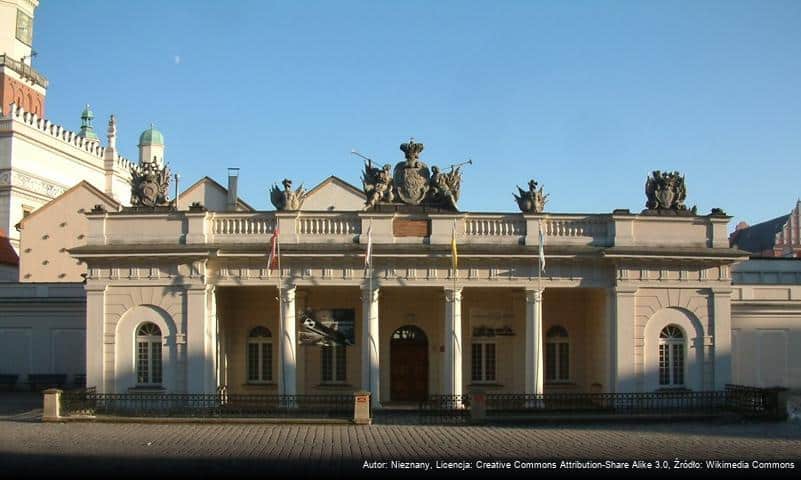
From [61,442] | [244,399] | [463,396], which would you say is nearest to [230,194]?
[244,399]

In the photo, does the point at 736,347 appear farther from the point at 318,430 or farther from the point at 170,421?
the point at 170,421

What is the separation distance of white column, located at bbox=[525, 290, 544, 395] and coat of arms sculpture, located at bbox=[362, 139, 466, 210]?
435cm

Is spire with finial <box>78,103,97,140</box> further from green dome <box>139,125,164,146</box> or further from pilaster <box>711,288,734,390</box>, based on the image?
pilaster <box>711,288,734,390</box>

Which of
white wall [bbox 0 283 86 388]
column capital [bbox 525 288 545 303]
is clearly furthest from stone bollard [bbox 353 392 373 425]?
white wall [bbox 0 283 86 388]

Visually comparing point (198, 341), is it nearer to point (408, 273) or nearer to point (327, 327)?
point (327, 327)

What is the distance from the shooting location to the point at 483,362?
35.6m

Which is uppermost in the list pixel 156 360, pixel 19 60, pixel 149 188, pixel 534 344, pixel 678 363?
pixel 19 60

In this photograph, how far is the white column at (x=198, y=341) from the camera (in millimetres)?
31625

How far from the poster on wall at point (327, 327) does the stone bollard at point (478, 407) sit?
23.8ft

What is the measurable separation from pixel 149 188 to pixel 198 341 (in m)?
6.01

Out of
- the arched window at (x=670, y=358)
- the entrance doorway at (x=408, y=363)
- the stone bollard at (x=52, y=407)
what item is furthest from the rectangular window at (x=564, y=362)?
the stone bollard at (x=52, y=407)

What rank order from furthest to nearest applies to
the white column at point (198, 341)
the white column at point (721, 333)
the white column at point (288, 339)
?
the white column at point (721, 333)
the white column at point (288, 339)
the white column at point (198, 341)

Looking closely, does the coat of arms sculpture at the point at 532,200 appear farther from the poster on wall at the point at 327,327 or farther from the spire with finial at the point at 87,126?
the spire with finial at the point at 87,126

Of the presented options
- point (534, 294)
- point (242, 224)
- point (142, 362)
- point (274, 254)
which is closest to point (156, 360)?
point (142, 362)
